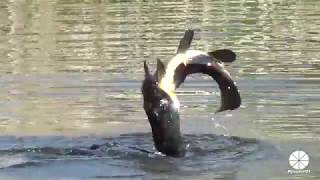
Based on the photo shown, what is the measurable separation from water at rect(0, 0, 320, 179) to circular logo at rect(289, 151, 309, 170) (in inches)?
2.8

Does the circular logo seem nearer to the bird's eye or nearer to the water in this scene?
the water

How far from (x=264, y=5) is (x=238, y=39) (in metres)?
9.36

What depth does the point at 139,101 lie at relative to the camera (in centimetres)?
1362

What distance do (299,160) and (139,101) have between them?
3.64 meters

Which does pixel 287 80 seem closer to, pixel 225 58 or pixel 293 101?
pixel 293 101

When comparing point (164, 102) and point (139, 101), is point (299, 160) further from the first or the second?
point (139, 101)

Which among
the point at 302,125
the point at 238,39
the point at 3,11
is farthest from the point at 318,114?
the point at 3,11

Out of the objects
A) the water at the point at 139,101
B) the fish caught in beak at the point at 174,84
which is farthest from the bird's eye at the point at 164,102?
the water at the point at 139,101

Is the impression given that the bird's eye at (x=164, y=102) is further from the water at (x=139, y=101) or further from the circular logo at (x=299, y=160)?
the circular logo at (x=299, y=160)

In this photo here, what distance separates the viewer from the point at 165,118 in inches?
381

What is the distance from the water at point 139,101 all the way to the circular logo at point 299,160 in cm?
7

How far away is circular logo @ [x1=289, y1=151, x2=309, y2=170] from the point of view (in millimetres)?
10195

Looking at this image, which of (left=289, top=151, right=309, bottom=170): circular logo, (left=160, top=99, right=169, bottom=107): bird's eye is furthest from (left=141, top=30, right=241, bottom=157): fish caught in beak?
(left=289, top=151, right=309, bottom=170): circular logo

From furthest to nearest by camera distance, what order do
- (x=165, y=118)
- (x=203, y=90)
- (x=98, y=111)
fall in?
(x=203, y=90)
(x=98, y=111)
(x=165, y=118)
